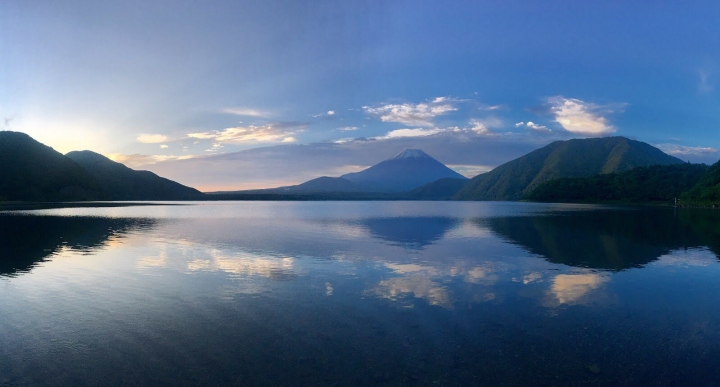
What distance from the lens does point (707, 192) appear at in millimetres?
130750

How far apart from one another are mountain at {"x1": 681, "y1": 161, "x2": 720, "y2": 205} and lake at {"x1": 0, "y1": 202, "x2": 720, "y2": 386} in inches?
5150

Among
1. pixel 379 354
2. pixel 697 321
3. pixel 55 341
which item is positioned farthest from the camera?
pixel 697 321

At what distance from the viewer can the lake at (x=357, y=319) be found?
9.52 meters

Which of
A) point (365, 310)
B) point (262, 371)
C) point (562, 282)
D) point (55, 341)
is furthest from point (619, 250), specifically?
point (55, 341)

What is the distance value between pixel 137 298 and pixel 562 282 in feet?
61.7

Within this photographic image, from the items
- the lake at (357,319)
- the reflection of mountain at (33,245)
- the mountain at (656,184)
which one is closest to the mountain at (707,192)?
the mountain at (656,184)

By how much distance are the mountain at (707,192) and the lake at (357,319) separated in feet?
429

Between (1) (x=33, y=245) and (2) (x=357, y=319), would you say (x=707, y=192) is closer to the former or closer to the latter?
(2) (x=357, y=319)

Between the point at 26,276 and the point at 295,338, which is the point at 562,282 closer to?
the point at 295,338

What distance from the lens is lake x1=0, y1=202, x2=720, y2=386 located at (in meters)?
9.52

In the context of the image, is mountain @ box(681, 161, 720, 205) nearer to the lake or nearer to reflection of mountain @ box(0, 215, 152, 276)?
the lake

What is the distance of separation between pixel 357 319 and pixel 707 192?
16100 centimetres

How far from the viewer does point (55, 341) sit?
1136 centimetres

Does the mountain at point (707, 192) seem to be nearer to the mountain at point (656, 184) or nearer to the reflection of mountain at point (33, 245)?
the mountain at point (656, 184)
